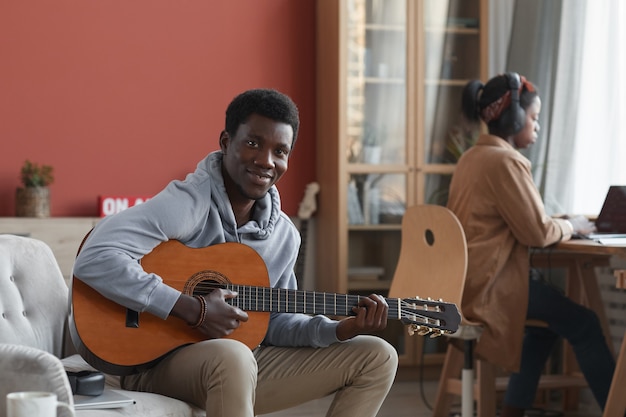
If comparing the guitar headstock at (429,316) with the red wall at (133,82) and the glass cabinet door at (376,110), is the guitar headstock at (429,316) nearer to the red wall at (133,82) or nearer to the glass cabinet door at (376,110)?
the glass cabinet door at (376,110)

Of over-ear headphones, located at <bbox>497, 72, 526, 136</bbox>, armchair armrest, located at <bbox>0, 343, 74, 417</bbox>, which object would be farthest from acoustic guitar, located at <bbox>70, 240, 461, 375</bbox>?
over-ear headphones, located at <bbox>497, 72, 526, 136</bbox>

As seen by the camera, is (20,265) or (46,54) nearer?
(20,265)

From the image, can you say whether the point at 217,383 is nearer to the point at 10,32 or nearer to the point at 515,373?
the point at 515,373

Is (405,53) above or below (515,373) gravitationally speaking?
above

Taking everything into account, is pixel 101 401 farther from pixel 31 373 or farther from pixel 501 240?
pixel 501 240

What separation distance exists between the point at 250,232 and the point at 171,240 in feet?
0.70

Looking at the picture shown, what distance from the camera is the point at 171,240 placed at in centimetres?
212

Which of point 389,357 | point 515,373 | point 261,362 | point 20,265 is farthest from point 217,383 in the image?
point 515,373

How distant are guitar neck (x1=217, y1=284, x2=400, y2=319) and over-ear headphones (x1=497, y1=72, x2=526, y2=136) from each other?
1350 mm

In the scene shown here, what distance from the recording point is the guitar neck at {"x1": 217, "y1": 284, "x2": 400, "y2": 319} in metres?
2.13

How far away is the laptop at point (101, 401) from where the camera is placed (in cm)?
185

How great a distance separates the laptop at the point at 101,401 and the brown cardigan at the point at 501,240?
152cm

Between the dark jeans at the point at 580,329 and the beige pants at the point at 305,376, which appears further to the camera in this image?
the dark jeans at the point at 580,329

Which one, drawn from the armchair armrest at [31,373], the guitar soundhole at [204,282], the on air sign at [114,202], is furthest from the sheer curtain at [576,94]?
the armchair armrest at [31,373]
